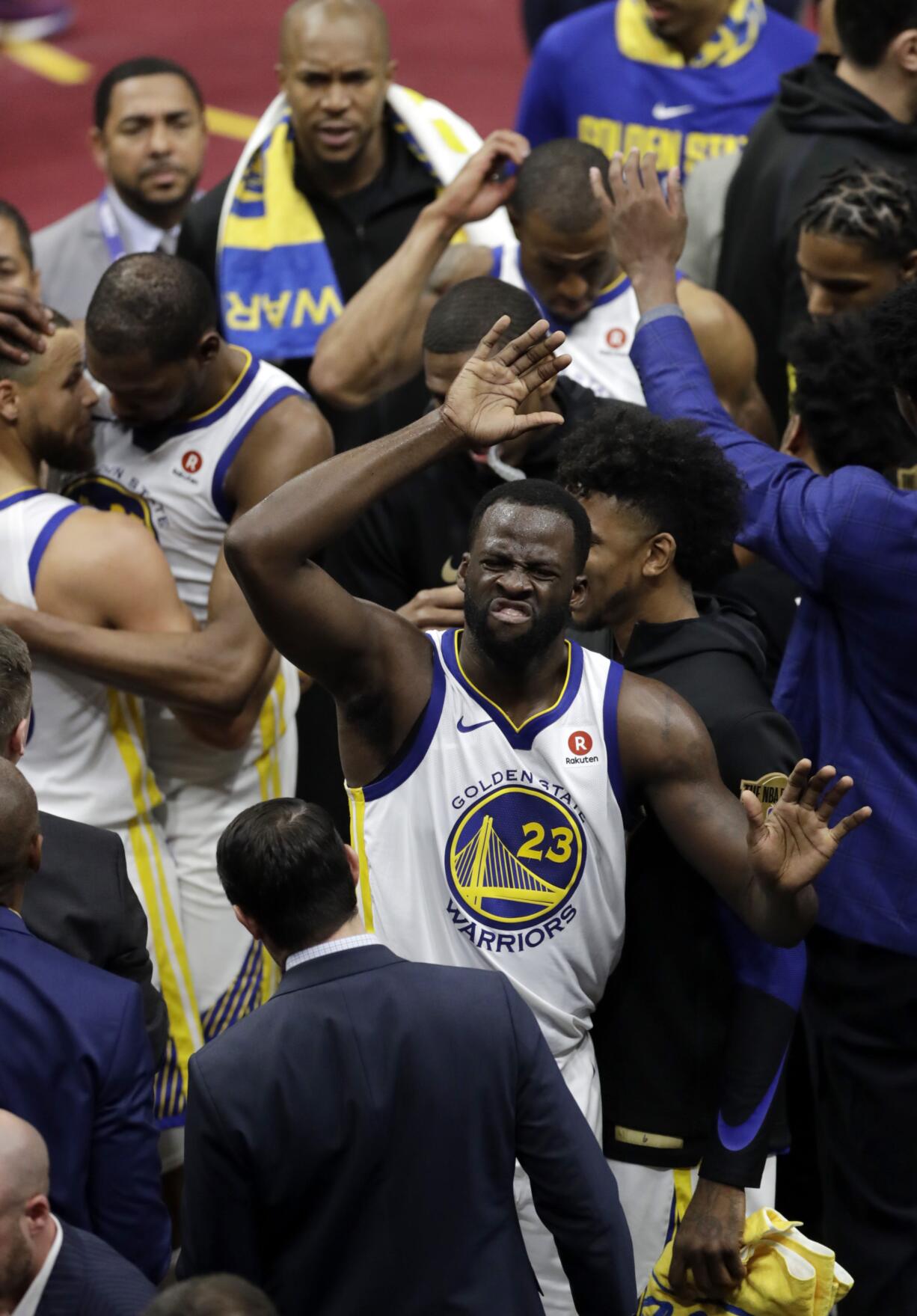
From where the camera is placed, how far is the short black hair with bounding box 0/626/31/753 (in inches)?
114

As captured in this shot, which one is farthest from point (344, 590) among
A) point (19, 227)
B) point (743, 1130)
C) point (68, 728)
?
point (19, 227)

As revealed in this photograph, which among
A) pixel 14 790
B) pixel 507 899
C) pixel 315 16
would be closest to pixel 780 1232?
pixel 507 899

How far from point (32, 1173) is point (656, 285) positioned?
2.32 meters

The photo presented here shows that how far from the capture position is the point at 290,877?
2.46 meters

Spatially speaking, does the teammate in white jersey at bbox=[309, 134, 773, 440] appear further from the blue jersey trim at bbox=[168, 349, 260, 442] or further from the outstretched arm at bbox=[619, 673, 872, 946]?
the outstretched arm at bbox=[619, 673, 872, 946]

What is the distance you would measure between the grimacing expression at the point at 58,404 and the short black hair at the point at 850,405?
1.64 meters

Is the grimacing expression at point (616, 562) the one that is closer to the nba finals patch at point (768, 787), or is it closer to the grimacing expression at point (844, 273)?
the nba finals patch at point (768, 787)

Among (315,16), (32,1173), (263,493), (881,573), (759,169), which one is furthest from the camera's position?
(315,16)

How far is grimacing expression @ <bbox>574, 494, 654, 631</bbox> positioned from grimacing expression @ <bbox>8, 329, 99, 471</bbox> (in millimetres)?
1382

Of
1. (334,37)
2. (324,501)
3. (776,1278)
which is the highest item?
(334,37)

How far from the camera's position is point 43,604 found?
3705mm

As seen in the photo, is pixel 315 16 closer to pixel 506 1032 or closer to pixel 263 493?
pixel 263 493

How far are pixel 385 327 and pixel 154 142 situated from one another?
1907mm

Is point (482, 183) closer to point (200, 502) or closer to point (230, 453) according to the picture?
point (230, 453)
